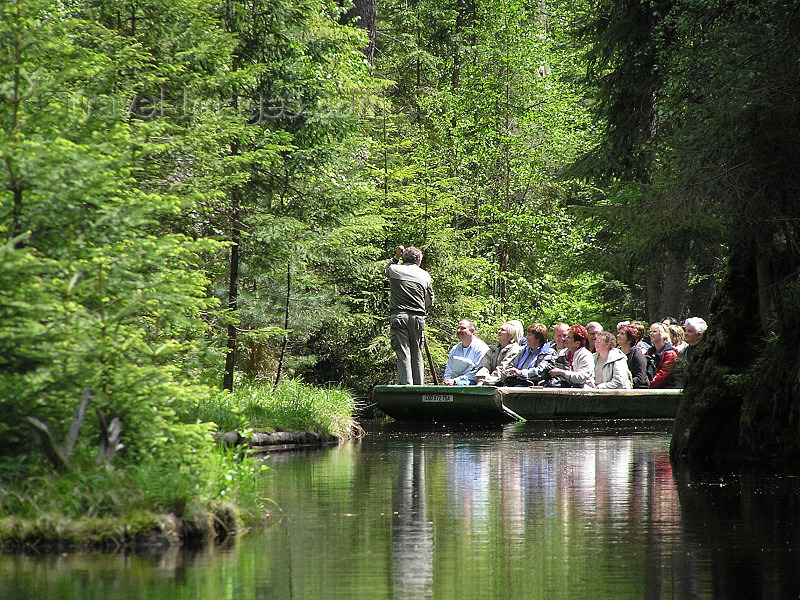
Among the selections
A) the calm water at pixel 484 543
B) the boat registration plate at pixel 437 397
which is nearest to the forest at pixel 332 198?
the calm water at pixel 484 543

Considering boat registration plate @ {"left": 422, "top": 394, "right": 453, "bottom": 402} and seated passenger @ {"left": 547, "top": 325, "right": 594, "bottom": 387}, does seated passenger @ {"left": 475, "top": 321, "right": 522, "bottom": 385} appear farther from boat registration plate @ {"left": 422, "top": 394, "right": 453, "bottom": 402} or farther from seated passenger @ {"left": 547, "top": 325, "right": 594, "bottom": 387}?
boat registration plate @ {"left": 422, "top": 394, "right": 453, "bottom": 402}

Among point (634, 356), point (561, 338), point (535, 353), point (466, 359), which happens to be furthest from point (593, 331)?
point (466, 359)

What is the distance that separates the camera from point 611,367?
20.5 metres

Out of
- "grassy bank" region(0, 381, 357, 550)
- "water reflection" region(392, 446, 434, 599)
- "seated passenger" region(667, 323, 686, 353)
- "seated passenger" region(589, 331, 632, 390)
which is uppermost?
"seated passenger" region(667, 323, 686, 353)

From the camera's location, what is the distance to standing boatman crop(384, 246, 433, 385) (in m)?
19.6

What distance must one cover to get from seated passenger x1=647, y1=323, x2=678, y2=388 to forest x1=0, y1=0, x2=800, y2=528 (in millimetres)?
1635

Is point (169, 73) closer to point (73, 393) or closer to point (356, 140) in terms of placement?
point (356, 140)

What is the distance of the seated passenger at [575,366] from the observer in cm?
2034

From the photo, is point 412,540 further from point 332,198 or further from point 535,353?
point 535,353

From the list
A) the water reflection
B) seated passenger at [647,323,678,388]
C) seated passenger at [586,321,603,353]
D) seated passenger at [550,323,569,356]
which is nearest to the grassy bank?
the water reflection

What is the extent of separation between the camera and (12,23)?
8.12 m

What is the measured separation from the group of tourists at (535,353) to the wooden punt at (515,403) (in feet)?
2.20

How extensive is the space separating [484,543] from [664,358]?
541 inches

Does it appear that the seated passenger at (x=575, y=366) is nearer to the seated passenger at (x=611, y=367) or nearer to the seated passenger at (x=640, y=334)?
the seated passenger at (x=611, y=367)
